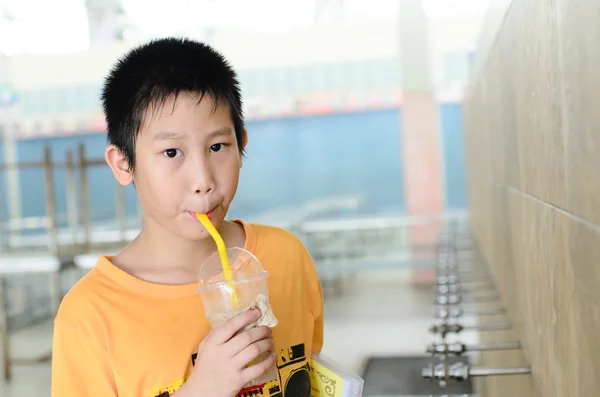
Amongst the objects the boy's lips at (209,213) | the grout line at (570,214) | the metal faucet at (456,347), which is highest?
the boy's lips at (209,213)

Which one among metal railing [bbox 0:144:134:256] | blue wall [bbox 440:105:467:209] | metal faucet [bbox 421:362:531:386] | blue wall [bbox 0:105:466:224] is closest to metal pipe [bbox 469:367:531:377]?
metal faucet [bbox 421:362:531:386]

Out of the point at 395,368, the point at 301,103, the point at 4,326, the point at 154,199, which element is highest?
the point at 301,103

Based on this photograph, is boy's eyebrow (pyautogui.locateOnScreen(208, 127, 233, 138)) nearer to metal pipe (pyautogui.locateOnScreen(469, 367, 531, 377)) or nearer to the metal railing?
metal pipe (pyautogui.locateOnScreen(469, 367, 531, 377))

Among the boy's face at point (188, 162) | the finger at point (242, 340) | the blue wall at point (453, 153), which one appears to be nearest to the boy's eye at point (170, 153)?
the boy's face at point (188, 162)

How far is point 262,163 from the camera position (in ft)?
23.6

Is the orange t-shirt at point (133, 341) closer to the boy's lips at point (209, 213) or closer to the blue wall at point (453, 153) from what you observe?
the boy's lips at point (209, 213)

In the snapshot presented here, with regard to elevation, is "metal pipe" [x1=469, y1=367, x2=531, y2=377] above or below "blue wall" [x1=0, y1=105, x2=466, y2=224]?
below

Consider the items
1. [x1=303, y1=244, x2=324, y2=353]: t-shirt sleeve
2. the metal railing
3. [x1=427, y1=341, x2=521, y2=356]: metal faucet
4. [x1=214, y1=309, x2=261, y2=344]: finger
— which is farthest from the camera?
the metal railing

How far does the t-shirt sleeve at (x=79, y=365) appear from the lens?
823 mm

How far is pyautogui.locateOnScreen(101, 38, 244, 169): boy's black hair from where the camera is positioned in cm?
86

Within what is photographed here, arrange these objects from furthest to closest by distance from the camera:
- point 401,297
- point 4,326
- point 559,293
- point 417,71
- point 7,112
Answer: point 417,71
point 7,112
point 401,297
point 4,326
point 559,293

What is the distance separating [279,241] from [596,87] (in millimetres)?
565

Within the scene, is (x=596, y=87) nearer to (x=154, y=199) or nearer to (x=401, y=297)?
(x=154, y=199)

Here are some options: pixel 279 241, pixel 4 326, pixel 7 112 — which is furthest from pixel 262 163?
pixel 279 241
